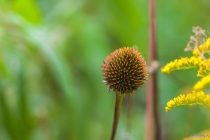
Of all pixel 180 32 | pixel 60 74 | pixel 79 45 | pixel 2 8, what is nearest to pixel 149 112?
pixel 60 74

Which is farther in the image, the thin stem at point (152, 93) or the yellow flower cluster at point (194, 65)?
the thin stem at point (152, 93)

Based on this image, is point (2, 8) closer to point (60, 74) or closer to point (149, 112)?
point (60, 74)

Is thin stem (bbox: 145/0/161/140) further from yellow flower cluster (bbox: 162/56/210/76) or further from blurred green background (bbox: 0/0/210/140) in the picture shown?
yellow flower cluster (bbox: 162/56/210/76)

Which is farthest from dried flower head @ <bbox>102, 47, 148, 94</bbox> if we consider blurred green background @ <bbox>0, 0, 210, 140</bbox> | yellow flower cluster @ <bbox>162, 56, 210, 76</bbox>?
blurred green background @ <bbox>0, 0, 210, 140</bbox>

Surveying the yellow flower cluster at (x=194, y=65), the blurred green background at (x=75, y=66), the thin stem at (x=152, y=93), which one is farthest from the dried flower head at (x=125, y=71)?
the blurred green background at (x=75, y=66)

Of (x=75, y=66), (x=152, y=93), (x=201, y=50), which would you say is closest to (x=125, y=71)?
(x=201, y=50)

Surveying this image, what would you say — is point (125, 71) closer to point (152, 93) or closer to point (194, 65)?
point (194, 65)

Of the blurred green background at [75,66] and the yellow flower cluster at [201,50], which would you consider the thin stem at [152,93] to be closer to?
the blurred green background at [75,66]
